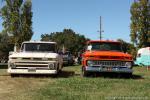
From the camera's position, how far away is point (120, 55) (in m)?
19.5

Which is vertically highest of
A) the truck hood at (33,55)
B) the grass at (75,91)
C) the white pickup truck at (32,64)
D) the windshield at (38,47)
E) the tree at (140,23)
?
the tree at (140,23)

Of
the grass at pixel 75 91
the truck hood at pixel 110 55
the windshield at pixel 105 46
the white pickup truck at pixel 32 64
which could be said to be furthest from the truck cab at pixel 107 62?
the grass at pixel 75 91

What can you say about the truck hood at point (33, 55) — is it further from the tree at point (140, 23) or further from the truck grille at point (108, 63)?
the tree at point (140, 23)

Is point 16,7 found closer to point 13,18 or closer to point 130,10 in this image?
point 13,18

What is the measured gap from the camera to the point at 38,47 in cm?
2147

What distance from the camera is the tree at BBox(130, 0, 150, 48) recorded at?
49.3 meters

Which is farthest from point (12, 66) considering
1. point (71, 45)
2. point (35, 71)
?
point (71, 45)

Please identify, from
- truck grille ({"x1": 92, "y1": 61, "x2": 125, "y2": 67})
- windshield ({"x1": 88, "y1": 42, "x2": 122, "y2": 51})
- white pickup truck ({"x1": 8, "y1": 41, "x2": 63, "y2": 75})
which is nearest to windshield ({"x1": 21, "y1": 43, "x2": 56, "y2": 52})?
white pickup truck ({"x1": 8, "y1": 41, "x2": 63, "y2": 75})

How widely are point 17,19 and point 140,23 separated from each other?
1373 centimetres

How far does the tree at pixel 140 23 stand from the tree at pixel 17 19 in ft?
38.3

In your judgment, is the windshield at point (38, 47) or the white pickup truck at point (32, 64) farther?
the windshield at point (38, 47)

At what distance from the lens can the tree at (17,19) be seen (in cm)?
4512

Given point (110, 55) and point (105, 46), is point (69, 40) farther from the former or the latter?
point (110, 55)

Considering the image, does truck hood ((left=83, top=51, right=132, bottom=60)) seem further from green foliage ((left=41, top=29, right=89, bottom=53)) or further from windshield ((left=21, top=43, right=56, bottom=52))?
green foliage ((left=41, top=29, right=89, bottom=53))
